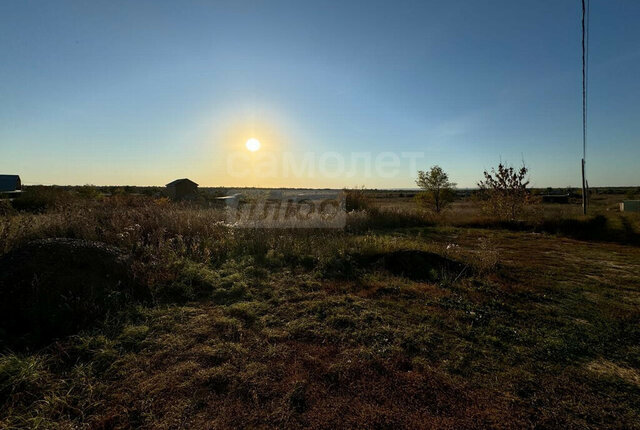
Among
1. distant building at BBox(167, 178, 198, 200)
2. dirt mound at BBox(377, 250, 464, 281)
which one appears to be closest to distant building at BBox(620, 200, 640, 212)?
dirt mound at BBox(377, 250, 464, 281)

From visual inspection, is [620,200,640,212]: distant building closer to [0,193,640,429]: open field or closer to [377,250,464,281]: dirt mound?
[0,193,640,429]: open field

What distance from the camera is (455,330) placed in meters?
3.37

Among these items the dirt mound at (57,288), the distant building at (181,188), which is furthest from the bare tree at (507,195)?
the distant building at (181,188)

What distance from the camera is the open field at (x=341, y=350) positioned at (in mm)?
2127

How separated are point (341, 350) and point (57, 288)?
374cm

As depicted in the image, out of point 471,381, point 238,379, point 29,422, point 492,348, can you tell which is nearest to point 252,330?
point 238,379

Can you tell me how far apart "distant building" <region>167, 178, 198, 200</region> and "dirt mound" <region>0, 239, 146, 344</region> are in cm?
3069

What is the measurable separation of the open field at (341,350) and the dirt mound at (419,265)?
4 cm

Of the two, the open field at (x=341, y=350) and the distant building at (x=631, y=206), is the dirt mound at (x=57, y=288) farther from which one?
the distant building at (x=631, y=206)

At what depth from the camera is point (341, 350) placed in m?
2.97

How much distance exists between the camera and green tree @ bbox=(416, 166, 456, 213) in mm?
20750

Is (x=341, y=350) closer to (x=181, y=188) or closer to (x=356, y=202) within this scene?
(x=356, y=202)

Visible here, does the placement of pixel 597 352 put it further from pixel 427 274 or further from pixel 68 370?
pixel 68 370

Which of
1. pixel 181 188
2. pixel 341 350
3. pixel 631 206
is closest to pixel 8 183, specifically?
pixel 181 188
